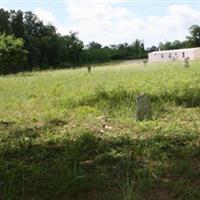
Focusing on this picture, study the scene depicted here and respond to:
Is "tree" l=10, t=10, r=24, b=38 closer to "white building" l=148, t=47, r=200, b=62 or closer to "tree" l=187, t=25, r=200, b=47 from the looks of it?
"white building" l=148, t=47, r=200, b=62

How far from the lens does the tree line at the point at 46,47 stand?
38969mm

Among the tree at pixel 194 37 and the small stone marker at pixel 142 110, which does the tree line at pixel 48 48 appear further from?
the small stone marker at pixel 142 110

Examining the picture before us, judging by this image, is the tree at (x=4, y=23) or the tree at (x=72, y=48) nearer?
the tree at (x=4, y=23)

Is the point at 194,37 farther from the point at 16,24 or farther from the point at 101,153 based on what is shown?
the point at 101,153

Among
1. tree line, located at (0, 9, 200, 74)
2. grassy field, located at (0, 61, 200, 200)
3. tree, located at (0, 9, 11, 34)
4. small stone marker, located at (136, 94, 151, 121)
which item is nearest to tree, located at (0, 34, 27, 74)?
tree line, located at (0, 9, 200, 74)

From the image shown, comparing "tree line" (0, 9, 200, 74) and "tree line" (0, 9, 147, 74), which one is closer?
"tree line" (0, 9, 200, 74)

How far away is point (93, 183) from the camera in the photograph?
14.5 ft

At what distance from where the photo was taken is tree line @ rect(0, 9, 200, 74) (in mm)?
38969

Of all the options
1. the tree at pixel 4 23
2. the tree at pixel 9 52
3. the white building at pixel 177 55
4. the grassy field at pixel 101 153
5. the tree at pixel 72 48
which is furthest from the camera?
the tree at pixel 72 48

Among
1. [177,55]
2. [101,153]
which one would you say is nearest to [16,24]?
[177,55]

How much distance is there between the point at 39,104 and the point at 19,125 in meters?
3.19

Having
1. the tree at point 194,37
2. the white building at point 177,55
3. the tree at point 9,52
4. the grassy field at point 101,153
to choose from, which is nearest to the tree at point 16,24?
the tree at point 9,52

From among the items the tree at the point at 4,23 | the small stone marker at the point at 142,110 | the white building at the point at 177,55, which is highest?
the tree at the point at 4,23

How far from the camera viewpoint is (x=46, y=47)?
223ft
